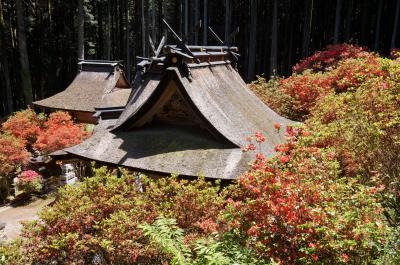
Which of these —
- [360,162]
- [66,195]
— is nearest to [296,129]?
[360,162]

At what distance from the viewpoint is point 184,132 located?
1077 centimetres

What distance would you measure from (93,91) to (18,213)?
12006 millimetres

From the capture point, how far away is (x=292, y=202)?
5152 millimetres

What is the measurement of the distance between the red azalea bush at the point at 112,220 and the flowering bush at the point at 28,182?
1368cm

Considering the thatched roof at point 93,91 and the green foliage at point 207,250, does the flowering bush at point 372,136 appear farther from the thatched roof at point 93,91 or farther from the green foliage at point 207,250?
the thatched roof at point 93,91

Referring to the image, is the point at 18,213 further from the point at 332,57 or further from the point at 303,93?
the point at 332,57

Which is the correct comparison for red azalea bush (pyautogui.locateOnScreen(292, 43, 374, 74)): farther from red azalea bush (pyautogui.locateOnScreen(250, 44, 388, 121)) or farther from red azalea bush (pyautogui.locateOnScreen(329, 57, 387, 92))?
red azalea bush (pyautogui.locateOnScreen(329, 57, 387, 92))

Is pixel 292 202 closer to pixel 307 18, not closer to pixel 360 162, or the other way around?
pixel 360 162

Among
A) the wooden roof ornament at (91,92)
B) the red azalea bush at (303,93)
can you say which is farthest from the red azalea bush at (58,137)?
the red azalea bush at (303,93)

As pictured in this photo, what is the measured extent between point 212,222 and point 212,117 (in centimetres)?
386

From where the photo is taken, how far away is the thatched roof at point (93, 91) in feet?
85.0

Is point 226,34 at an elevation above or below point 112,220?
above

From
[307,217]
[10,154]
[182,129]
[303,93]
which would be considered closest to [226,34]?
[303,93]

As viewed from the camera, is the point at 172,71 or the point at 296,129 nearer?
the point at 296,129
